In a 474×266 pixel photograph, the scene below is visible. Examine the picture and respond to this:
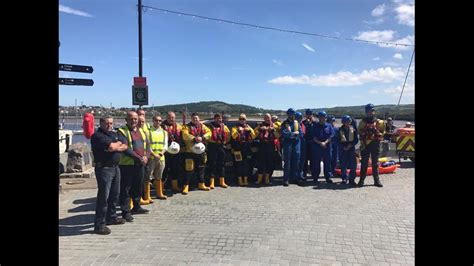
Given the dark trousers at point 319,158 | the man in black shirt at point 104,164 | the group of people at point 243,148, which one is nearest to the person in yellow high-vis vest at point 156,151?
the group of people at point 243,148

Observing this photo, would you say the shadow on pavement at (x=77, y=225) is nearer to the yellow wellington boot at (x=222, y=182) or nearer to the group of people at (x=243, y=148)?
the group of people at (x=243, y=148)

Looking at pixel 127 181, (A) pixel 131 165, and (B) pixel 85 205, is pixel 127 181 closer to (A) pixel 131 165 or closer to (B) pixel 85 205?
(A) pixel 131 165

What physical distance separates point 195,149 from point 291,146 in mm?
2550

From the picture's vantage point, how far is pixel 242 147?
864cm

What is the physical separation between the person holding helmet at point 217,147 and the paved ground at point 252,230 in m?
0.75

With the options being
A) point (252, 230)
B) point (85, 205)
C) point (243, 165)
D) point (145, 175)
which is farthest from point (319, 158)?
point (85, 205)

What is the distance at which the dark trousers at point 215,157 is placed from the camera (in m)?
8.22
